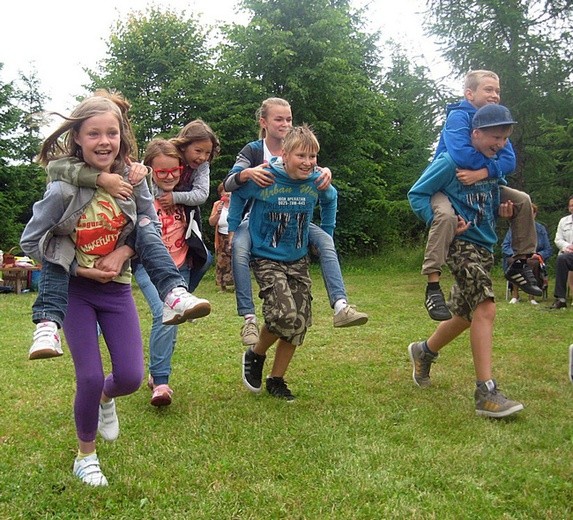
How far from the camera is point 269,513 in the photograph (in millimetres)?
2818

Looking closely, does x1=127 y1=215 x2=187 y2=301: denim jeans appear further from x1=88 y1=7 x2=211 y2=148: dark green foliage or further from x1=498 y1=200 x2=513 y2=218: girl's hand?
x1=88 y1=7 x2=211 y2=148: dark green foliage

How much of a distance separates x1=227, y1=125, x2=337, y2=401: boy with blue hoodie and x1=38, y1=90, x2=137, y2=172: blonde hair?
129 centimetres

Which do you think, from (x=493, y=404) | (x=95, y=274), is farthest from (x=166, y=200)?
(x=493, y=404)

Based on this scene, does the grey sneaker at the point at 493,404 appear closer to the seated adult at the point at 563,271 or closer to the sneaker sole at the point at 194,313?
the sneaker sole at the point at 194,313

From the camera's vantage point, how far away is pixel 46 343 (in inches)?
109

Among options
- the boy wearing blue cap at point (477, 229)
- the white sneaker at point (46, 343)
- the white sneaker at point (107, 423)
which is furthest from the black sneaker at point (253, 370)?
the white sneaker at point (46, 343)

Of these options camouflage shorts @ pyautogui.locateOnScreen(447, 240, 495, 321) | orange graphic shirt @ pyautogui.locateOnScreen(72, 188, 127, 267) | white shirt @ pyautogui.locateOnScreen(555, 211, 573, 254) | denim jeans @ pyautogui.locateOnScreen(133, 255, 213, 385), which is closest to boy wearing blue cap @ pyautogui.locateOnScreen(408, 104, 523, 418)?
camouflage shorts @ pyautogui.locateOnScreen(447, 240, 495, 321)

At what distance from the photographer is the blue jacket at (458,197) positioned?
442cm

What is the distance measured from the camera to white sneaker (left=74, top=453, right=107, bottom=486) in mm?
3121

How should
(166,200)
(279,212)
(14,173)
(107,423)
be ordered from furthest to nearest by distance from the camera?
1. (14,173)
2. (166,200)
3. (279,212)
4. (107,423)

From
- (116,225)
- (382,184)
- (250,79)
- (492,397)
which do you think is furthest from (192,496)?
(382,184)

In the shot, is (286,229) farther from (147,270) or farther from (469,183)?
(147,270)

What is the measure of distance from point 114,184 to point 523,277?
3.10 meters

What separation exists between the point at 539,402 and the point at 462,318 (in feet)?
2.72
